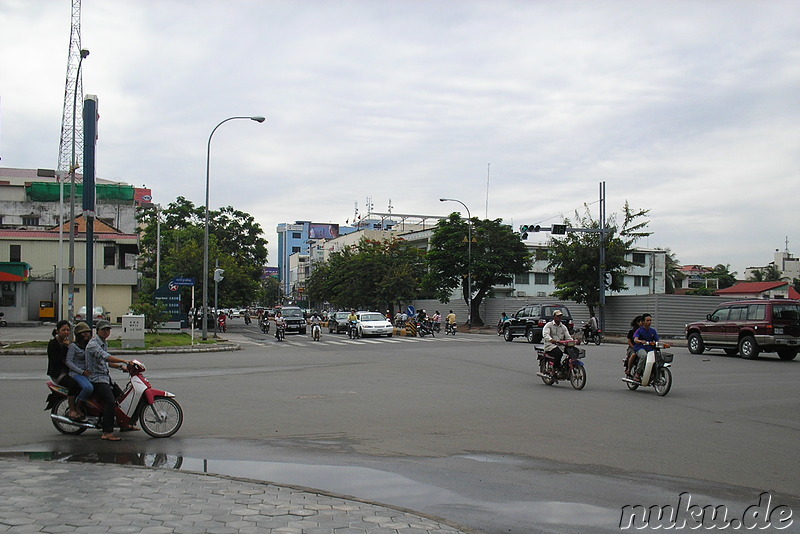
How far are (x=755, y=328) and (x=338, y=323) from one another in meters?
32.3

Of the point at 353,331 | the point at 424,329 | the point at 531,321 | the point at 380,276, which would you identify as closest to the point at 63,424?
the point at 531,321

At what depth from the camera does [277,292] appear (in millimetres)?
156875

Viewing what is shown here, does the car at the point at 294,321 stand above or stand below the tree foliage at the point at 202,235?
below

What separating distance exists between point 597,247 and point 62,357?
34.8m

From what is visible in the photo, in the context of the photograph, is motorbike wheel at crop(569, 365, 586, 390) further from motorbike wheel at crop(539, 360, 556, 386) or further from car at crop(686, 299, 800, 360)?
car at crop(686, 299, 800, 360)

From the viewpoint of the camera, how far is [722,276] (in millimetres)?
108688

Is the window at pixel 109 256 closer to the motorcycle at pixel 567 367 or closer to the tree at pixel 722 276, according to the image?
the motorcycle at pixel 567 367

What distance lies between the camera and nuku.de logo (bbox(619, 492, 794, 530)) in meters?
6.06

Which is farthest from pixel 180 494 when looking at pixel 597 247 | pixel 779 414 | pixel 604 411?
pixel 597 247

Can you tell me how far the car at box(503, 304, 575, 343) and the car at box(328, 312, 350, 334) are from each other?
55.7 feet

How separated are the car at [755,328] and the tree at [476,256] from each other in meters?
28.4

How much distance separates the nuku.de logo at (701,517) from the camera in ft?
19.9

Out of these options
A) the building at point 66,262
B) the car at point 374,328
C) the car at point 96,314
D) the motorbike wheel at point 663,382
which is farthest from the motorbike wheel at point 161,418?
the building at point 66,262

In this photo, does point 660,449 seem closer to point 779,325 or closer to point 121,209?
point 779,325
